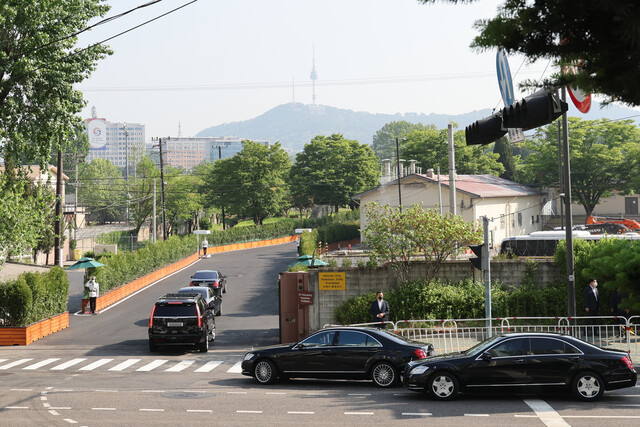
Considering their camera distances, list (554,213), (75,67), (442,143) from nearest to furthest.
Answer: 1. (75,67)
2. (554,213)
3. (442,143)

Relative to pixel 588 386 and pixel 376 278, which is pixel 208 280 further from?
pixel 588 386

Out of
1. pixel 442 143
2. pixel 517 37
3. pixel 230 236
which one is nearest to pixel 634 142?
pixel 442 143

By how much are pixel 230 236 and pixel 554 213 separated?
108 feet

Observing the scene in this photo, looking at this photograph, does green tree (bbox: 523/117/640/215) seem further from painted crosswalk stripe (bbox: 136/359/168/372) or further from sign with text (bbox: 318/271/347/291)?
painted crosswalk stripe (bbox: 136/359/168/372)

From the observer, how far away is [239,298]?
41.1 m

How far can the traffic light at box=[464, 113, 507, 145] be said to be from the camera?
9266 mm

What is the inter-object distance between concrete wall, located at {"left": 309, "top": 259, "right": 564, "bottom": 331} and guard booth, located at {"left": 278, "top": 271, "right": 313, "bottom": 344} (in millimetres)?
300

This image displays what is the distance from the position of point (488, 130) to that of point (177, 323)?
1695 cm

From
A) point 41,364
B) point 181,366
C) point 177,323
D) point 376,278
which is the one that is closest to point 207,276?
point 177,323

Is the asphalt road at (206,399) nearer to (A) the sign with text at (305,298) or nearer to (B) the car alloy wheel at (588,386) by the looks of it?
(B) the car alloy wheel at (588,386)

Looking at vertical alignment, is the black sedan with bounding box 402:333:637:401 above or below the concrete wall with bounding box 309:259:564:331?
below

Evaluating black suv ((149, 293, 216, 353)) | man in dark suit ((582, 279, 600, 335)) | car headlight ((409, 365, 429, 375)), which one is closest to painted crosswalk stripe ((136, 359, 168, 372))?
black suv ((149, 293, 216, 353))

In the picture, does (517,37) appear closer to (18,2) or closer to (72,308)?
(18,2)

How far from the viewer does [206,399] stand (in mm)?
15914
